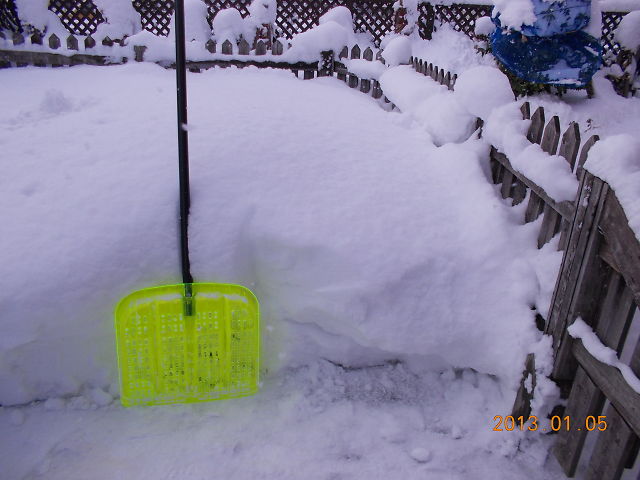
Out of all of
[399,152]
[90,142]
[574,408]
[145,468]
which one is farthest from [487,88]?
[145,468]

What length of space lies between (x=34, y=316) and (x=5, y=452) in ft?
1.87

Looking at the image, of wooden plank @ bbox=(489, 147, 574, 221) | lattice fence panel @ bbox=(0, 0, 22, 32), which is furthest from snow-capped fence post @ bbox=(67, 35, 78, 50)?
wooden plank @ bbox=(489, 147, 574, 221)

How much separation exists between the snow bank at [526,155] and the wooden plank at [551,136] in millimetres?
30

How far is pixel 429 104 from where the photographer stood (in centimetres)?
355

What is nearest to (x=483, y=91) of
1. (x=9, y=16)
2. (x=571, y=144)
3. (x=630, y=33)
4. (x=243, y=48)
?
(x=571, y=144)

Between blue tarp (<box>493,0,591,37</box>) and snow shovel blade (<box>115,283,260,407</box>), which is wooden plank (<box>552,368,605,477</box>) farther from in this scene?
blue tarp (<box>493,0,591,37</box>)

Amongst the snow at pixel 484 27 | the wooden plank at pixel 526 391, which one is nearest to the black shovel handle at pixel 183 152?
the wooden plank at pixel 526 391

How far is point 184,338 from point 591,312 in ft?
5.65

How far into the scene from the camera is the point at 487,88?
2.78 m

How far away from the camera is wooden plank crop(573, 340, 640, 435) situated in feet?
5.16

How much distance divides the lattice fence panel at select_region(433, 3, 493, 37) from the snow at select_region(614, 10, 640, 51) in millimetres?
3589

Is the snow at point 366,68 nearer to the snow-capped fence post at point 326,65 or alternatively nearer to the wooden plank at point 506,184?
the snow-capped fence post at point 326,65

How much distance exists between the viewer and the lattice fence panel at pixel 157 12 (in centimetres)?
953

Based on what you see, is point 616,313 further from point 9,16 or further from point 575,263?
point 9,16
